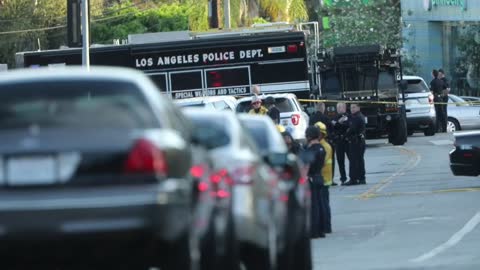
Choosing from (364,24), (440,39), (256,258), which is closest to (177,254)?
(256,258)

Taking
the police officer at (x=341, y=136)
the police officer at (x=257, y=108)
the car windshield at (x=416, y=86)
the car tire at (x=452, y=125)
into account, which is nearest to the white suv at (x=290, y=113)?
the police officer at (x=341, y=136)

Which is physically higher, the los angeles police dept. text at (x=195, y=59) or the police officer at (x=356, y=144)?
the los angeles police dept. text at (x=195, y=59)

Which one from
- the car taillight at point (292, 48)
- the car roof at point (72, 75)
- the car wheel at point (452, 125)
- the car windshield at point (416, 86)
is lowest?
the car wheel at point (452, 125)

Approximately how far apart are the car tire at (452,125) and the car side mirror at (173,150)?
127 feet

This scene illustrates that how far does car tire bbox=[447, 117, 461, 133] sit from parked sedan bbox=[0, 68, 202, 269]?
38.8 meters

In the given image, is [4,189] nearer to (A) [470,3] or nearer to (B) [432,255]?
(B) [432,255]

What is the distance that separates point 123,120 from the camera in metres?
8.95

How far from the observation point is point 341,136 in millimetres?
31391

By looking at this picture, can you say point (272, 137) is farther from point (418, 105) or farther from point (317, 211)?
point (418, 105)

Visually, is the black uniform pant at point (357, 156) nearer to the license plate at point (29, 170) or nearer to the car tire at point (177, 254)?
the car tire at point (177, 254)

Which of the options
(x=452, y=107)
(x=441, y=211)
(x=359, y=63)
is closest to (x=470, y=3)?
(x=452, y=107)

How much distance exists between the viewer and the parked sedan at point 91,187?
8539 mm

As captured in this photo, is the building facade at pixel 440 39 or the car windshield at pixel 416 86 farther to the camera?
the building facade at pixel 440 39

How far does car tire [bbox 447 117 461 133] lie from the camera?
155ft
